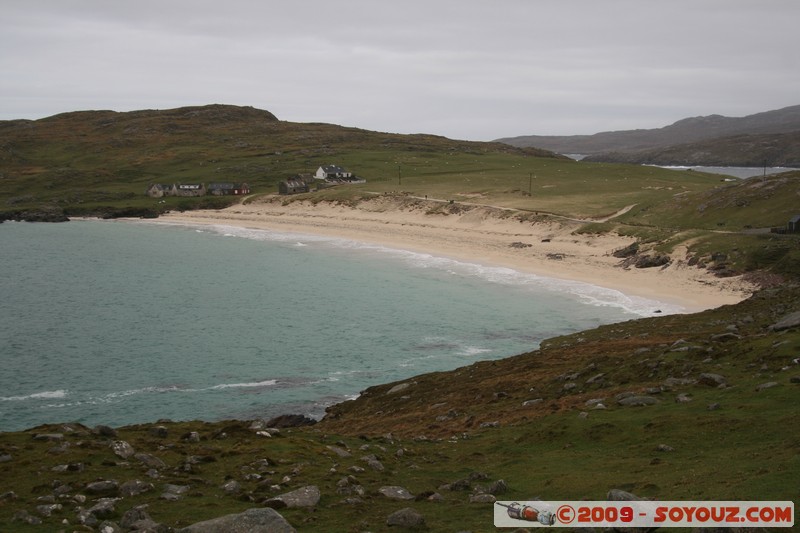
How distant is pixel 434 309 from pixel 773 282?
96.3 ft

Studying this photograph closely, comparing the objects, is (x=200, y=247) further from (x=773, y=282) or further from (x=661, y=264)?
(x=773, y=282)

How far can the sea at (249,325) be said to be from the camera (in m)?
45.3

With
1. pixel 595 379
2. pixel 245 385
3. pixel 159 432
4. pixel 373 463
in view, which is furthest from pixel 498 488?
pixel 245 385

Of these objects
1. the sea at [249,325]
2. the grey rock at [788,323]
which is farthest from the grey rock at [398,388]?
the grey rock at [788,323]

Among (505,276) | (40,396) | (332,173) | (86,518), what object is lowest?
(40,396)

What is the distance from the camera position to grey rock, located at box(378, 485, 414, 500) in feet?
64.3

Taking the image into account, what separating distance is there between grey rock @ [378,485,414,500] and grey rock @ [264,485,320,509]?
1796 millimetres

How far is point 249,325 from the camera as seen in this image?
2579 inches

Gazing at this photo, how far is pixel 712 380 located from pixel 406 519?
1580 centimetres

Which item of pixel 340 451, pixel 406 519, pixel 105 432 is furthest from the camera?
pixel 105 432

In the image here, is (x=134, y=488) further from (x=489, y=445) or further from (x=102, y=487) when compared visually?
(x=489, y=445)

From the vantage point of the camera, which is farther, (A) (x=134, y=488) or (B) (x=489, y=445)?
(B) (x=489, y=445)

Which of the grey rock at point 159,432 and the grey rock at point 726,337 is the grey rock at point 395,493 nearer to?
the grey rock at point 159,432

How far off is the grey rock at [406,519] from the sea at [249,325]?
24166 mm
